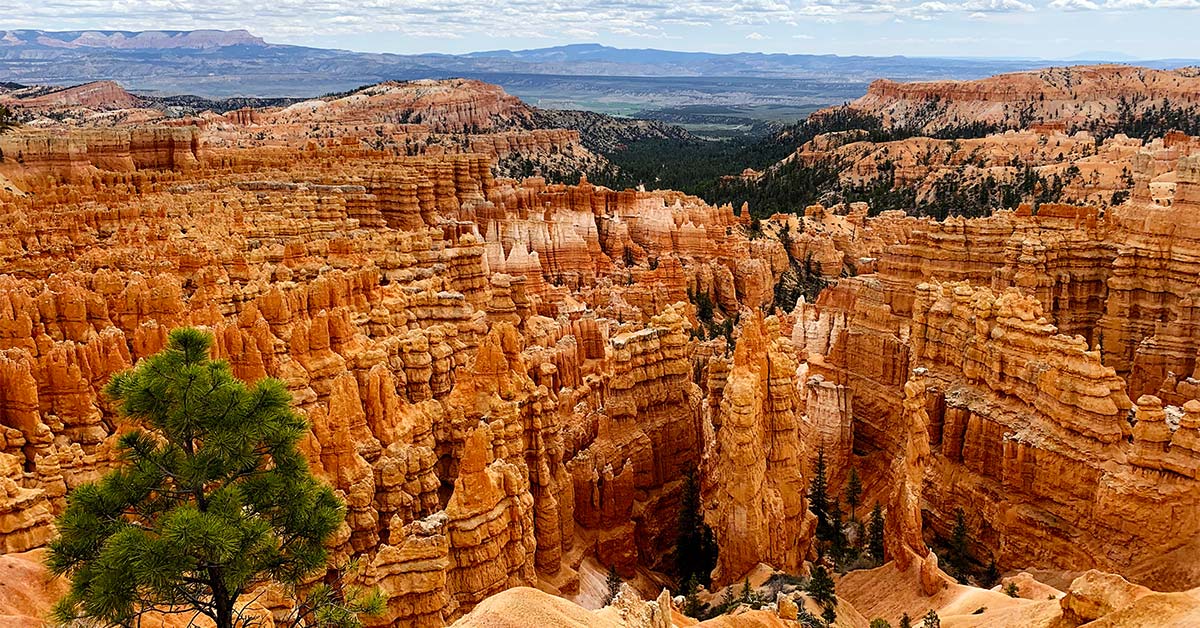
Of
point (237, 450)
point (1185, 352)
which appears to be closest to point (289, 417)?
point (237, 450)

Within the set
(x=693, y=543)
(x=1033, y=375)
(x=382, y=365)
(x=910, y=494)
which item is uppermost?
(x=382, y=365)

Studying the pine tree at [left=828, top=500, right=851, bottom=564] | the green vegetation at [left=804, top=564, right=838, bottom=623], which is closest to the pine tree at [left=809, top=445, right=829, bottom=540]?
the pine tree at [left=828, top=500, right=851, bottom=564]

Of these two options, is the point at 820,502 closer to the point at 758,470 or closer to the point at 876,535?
the point at 876,535

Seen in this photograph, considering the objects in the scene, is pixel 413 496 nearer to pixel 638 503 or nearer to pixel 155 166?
pixel 638 503

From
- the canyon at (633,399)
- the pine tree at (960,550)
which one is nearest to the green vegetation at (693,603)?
the canyon at (633,399)

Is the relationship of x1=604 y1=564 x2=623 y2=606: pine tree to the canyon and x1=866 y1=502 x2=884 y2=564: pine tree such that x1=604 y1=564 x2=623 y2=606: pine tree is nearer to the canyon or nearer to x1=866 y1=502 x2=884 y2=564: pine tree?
the canyon

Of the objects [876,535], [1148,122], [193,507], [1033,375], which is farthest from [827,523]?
[1148,122]
